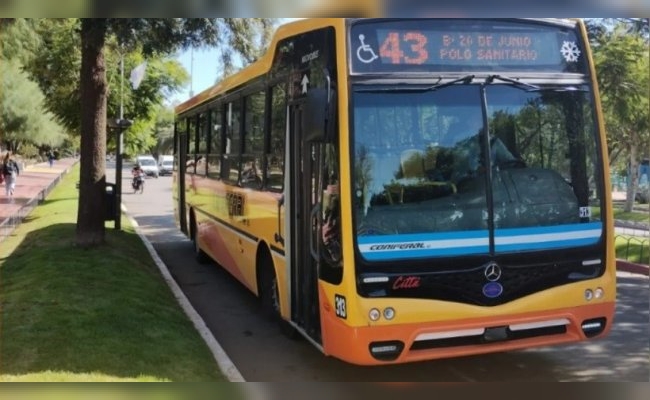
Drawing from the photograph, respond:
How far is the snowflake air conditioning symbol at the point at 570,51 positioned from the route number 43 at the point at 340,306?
2.90m

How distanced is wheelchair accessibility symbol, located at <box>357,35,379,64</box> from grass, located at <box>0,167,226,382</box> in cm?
300

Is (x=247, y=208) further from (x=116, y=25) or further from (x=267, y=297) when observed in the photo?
(x=116, y=25)

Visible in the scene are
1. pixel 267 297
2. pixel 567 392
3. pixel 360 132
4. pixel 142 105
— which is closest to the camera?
pixel 360 132

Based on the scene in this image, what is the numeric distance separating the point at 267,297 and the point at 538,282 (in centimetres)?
347

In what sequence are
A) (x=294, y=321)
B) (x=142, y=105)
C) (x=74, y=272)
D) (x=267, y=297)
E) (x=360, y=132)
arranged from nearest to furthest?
(x=360, y=132)
(x=294, y=321)
(x=267, y=297)
(x=74, y=272)
(x=142, y=105)

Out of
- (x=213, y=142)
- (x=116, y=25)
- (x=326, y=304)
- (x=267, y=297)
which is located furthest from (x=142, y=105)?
(x=326, y=304)

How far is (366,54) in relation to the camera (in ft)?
17.6

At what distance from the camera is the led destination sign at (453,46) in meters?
5.36

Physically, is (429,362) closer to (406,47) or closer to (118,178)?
→ (406,47)

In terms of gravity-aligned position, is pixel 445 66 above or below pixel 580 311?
above

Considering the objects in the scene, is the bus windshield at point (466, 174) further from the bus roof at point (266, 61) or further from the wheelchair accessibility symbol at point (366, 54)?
the bus roof at point (266, 61)

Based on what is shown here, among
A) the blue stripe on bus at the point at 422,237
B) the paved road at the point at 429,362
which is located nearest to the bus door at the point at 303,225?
the paved road at the point at 429,362

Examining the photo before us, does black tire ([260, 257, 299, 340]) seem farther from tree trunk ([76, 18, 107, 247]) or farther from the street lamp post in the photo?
the street lamp post

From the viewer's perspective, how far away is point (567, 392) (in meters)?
5.62
